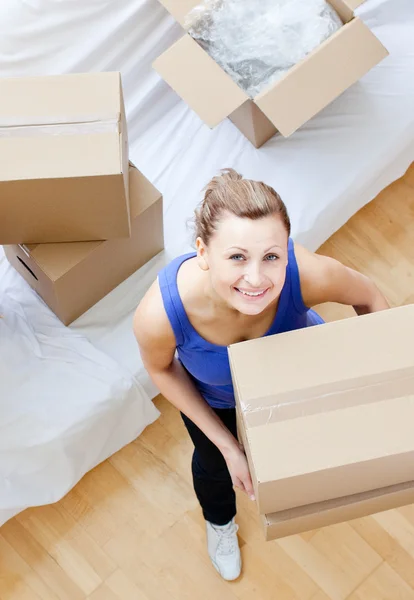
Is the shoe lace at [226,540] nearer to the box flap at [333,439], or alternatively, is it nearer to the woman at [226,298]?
the woman at [226,298]

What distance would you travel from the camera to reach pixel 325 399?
1083 millimetres

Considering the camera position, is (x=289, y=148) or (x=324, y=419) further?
(x=289, y=148)

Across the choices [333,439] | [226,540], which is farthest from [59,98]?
[226,540]

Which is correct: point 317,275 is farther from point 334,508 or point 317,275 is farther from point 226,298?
point 334,508

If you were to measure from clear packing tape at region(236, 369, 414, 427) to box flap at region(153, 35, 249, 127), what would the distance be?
2.63 feet

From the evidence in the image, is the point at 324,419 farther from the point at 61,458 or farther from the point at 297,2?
the point at 297,2

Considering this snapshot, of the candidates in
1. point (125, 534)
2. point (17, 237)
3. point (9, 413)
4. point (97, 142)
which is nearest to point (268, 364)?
point (97, 142)

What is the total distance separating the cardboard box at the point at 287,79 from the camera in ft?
5.47

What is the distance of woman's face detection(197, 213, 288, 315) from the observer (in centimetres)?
A: 110

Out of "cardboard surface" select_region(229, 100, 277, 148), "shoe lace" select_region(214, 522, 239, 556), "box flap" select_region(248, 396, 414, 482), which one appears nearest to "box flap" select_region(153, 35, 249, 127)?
"cardboard surface" select_region(229, 100, 277, 148)

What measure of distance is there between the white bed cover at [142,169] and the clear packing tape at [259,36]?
229 millimetres

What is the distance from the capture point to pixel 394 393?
3.57 ft

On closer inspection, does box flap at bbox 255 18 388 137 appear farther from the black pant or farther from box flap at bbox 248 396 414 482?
box flap at bbox 248 396 414 482

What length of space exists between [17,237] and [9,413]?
1.41ft
